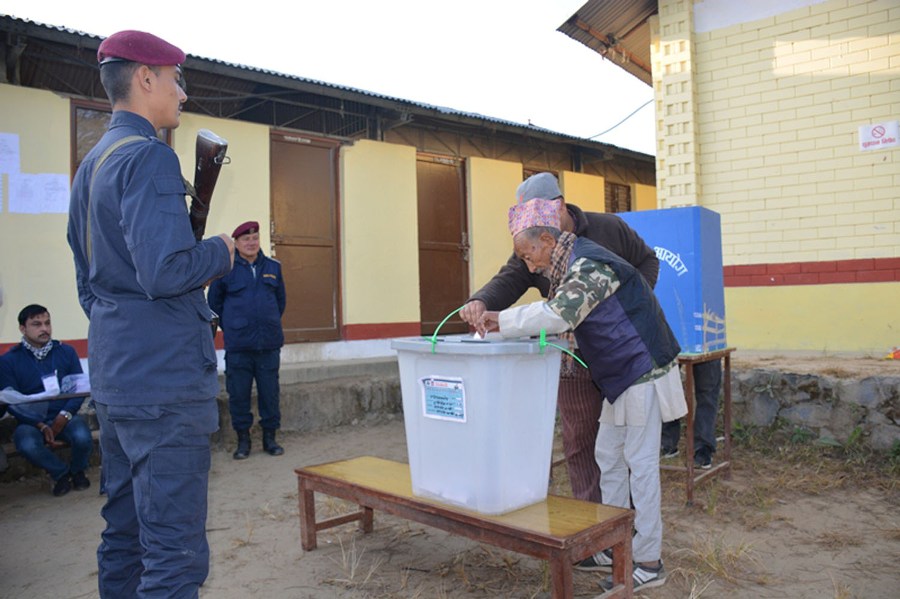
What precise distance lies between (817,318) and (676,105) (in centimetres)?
269

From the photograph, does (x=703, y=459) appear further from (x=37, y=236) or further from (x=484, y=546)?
(x=37, y=236)

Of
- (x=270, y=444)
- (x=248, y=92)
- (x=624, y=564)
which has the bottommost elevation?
(x=270, y=444)

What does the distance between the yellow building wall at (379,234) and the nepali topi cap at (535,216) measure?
5.60 meters

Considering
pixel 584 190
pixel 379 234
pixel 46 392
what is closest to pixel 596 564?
pixel 46 392

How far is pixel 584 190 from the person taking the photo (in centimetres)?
1123

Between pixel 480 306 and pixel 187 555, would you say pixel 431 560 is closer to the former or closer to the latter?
pixel 480 306

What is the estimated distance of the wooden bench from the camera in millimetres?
2215

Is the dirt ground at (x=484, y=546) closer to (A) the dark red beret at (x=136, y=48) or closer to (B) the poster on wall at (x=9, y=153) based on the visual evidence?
A: (A) the dark red beret at (x=136, y=48)

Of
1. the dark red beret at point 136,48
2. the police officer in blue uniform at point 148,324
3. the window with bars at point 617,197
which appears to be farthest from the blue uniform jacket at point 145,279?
the window with bars at point 617,197

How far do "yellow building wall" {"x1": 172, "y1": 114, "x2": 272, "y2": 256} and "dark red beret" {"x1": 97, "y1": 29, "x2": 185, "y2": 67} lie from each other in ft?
17.3

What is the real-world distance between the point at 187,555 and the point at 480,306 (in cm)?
155

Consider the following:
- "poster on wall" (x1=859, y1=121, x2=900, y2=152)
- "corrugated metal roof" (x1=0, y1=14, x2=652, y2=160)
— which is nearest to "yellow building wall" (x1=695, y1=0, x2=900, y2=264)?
"poster on wall" (x1=859, y1=121, x2=900, y2=152)

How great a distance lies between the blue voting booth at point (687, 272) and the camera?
13.8ft

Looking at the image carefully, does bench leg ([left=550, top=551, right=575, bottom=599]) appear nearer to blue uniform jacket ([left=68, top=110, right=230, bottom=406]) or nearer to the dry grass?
the dry grass
